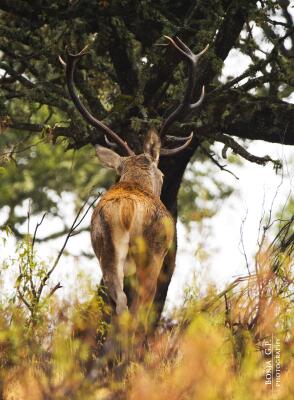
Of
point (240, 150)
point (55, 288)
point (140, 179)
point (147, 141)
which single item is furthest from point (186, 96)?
point (55, 288)

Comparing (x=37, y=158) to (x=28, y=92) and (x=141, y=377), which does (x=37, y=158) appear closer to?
(x=28, y=92)

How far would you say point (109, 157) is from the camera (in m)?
9.30

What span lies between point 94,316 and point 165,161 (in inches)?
194

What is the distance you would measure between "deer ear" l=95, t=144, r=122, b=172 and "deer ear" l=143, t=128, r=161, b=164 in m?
0.34

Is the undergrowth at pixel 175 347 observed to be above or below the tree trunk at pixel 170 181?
below

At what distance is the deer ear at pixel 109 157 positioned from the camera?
30.4 ft

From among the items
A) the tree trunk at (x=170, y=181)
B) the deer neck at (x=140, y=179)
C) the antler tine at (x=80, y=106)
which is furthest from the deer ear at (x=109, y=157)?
the tree trunk at (x=170, y=181)

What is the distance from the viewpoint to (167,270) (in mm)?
10492

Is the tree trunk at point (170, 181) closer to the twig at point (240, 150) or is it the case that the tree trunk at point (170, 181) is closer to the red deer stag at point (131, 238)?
the twig at point (240, 150)

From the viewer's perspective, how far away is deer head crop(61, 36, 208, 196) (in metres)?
8.71

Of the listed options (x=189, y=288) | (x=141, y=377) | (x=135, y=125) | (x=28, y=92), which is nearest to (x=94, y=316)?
(x=189, y=288)

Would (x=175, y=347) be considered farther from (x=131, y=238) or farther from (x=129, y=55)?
(x=129, y=55)

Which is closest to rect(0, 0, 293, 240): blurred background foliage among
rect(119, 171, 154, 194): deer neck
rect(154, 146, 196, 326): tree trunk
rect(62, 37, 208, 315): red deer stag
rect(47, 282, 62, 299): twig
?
rect(154, 146, 196, 326): tree trunk

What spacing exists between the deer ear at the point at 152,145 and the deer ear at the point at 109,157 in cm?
34
